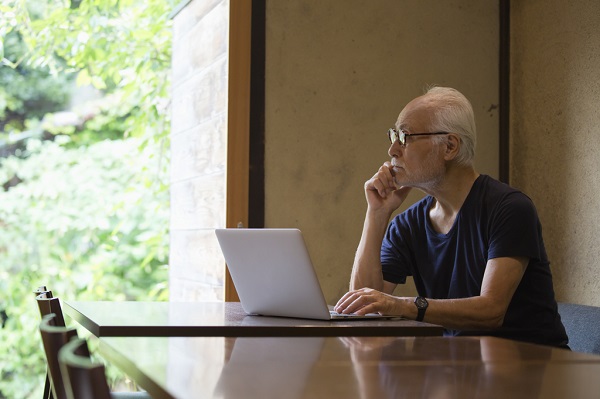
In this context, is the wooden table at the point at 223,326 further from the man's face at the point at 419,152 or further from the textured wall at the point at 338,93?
the textured wall at the point at 338,93

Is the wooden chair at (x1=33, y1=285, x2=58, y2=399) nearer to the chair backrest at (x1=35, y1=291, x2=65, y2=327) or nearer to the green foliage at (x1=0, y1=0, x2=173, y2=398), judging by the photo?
the chair backrest at (x1=35, y1=291, x2=65, y2=327)

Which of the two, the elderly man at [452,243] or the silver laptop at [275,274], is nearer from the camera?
the silver laptop at [275,274]

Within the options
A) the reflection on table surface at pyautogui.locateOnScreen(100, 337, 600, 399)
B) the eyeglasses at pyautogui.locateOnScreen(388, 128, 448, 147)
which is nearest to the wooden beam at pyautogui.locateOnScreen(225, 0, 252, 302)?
the eyeglasses at pyautogui.locateOnScreen(388, 128, 448, 147)

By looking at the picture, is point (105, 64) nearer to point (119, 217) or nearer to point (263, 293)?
point (119, 217)

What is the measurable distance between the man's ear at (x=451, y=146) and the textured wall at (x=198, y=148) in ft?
3.28

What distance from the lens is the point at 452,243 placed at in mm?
2611

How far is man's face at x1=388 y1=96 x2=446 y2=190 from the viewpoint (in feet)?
8.84

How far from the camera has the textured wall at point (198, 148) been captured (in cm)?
349

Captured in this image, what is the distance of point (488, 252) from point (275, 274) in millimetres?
726

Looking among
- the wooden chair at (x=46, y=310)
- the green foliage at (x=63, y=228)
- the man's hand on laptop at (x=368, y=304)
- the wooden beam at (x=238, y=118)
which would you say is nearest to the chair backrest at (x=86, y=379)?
the wooden chair at (x=46, y=310)

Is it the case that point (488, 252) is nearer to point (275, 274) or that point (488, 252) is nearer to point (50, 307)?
point (275, 274)

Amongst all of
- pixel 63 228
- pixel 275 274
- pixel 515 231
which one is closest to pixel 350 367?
pixel 275 274

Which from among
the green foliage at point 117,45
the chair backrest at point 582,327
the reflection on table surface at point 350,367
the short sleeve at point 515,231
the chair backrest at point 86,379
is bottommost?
the chair backrest at point 582,327

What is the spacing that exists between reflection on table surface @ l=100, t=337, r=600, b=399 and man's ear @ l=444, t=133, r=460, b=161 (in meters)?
1.10
